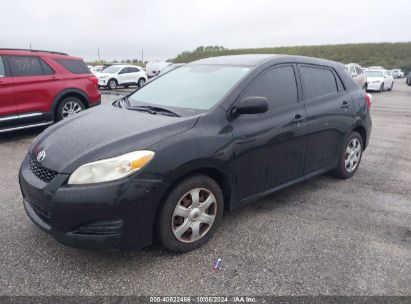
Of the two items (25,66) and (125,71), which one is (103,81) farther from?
(25,66)

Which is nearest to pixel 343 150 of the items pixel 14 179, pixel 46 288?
pixel 46 288

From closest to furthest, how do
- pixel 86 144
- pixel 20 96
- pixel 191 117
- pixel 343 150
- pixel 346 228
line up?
pixel 86 144 → pixel 191 117 → pixel 346 228 → pixel 343 150 → pixel 20 96

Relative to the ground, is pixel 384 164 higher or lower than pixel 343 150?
lower

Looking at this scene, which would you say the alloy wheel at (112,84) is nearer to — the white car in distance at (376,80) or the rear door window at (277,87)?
the white car in distance at (376,80)

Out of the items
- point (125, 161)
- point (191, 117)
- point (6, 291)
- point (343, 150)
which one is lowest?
point (6, 291)

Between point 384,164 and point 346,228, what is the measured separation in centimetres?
271

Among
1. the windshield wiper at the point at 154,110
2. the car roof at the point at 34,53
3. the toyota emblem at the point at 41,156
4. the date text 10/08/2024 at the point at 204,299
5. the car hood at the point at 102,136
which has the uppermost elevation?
the car roof at the point at 34,53

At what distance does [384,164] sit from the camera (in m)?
5.63

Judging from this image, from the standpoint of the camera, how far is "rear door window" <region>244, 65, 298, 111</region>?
3427 mm

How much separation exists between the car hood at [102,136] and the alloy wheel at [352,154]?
2659mm

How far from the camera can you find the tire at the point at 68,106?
7340 millimetres

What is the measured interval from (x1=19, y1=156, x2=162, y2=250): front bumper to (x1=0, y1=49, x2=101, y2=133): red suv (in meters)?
4.72

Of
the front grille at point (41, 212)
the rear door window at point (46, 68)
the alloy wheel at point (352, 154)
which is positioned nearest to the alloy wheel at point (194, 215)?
the front grille at point (41, 212)

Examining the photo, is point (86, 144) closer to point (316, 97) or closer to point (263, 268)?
point (263, 268)
